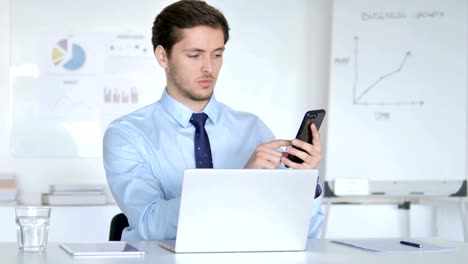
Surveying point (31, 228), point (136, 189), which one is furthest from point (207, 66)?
point (31, 228)

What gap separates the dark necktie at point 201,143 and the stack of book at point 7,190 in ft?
6.81

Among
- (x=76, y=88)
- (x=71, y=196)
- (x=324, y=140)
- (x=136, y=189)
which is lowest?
(x=71, y=196)

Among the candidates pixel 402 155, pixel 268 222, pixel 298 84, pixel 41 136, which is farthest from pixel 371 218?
pixel 268 222

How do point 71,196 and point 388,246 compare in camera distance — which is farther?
point 71,196

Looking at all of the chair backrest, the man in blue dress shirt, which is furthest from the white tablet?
the chair backrest

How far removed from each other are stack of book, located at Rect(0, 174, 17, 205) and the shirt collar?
1986mm

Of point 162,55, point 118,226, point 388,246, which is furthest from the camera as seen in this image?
point 162,55

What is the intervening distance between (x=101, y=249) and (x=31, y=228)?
177 millimetres

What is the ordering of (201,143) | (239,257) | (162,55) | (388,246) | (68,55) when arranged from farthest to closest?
(68,55), (162,55), (201,143), (388,246), (239,257)

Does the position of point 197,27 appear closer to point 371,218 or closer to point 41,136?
point 41,136

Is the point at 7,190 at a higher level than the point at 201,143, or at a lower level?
lower

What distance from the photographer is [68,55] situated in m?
4.84

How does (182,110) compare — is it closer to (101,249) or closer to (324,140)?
(101,249)

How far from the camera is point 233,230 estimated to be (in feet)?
6.77
